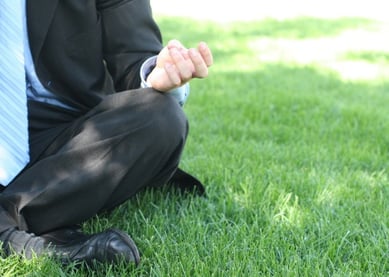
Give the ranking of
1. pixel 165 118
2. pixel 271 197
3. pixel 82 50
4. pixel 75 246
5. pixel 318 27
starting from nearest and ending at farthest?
pixel 75 246 → pixel 165 118 → pixel 82 50 → pixel 271 197 → pixel 318 27

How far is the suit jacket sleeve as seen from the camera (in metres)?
2.51

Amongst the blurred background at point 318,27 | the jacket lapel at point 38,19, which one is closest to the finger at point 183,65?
the jacket lapel at point 38,19

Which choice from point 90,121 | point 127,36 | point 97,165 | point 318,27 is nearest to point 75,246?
point 97,165

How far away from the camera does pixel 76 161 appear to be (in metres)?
2.17

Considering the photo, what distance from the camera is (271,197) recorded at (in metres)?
2.64

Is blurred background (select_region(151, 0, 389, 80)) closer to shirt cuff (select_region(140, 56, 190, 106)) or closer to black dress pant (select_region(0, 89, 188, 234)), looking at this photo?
shirt cuff (select_region(140, 56, 190, 106))

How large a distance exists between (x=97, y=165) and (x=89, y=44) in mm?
544

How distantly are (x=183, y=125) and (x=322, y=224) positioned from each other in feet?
2.03

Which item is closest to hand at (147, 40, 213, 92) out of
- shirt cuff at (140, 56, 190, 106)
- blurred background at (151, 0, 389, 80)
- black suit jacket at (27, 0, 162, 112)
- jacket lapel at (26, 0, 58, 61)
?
shirt cuff at (140, 56, 190, 106)

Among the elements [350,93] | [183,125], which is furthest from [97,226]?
[350,93]

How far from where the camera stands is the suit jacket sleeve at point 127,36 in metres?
2.51

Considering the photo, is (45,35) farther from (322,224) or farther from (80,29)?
(322,224)

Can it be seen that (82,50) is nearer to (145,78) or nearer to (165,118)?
(145,78)

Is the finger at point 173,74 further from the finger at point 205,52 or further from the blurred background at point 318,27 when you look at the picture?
the blurred background at point 318,27
